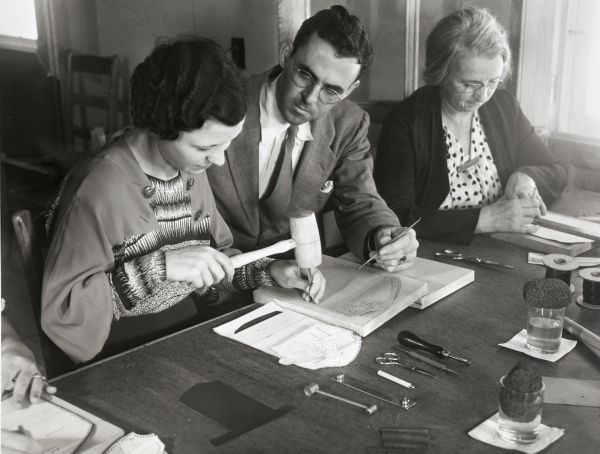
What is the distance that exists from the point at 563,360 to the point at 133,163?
1.17 meters

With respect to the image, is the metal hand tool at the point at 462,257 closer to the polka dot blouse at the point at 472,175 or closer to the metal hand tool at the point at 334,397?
the polka dot blouse at the point at 472,175

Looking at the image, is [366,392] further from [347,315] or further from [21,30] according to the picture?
[21,30]

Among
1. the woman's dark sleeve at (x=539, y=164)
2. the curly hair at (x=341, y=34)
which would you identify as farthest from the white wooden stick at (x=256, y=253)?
the woman's dark sleeve at (x=539, y=164)

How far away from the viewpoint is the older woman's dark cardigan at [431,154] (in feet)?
9.33

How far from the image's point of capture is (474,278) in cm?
211

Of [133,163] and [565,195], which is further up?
[133,163]

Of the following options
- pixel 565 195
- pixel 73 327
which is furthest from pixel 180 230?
pixel 565 195

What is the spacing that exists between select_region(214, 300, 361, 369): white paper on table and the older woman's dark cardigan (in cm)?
96

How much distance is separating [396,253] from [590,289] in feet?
1.82

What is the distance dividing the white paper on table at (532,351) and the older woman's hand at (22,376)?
1048mm

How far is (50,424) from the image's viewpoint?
51.8 inches

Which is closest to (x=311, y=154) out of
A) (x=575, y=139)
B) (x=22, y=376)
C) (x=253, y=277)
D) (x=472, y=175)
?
(x=253, y=277)

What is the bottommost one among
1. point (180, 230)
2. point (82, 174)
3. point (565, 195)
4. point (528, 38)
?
point (565, 195)

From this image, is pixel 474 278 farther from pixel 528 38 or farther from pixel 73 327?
pixel 528 38
